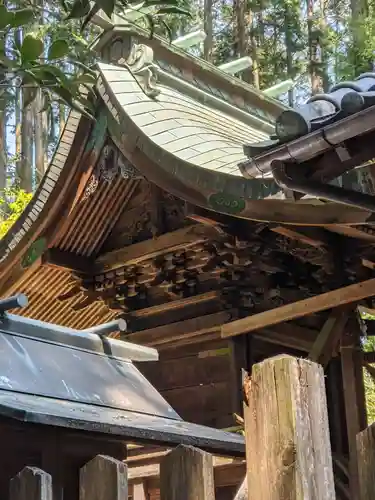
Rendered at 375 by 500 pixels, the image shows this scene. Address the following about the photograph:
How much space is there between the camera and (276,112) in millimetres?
8469

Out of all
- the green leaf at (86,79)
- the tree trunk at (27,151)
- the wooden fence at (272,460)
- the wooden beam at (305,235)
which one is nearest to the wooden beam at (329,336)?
the wooden beam at (305,235)

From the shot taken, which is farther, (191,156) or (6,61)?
(191,156)

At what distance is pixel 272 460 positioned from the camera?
57.8 inches

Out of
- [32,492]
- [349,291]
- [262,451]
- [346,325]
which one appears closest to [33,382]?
[32,492]

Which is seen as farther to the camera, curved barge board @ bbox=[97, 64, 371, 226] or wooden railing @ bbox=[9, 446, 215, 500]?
curved barge board @ bbox=[97, 64, 371, 226]

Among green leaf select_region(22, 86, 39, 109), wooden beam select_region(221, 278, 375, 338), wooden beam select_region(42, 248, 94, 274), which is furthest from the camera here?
wooden beam select_region(42, 248, 94, 274)

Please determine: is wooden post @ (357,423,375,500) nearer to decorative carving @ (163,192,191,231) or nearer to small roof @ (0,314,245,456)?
small roof @ (0,314,245,456)

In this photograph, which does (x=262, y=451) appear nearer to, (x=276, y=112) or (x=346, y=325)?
(x=346, y=325)

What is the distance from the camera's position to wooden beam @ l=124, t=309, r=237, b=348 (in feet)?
19.7

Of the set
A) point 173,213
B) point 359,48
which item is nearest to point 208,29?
point 359,48

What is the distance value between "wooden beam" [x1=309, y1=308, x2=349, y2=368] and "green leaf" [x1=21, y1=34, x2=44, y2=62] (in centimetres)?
440

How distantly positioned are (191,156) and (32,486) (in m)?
3.75

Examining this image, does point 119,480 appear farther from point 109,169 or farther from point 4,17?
point 109,169

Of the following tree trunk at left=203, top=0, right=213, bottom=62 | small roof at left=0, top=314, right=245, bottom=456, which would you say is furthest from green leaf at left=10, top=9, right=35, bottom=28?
tree trunk at left=203, top=0, right=213, bottom=62
